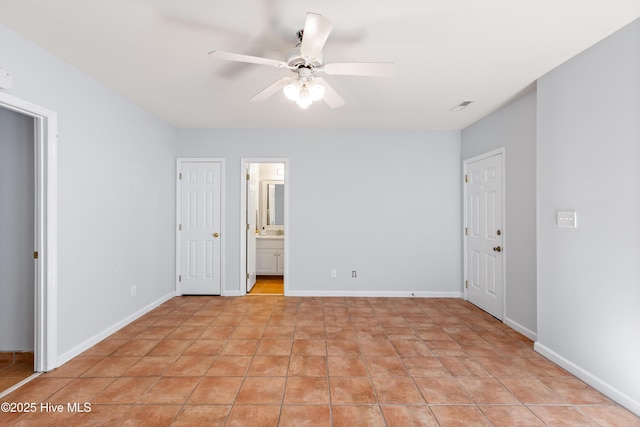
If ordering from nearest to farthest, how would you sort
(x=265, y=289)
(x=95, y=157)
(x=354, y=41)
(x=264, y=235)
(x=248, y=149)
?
(x=354, y=41)
(x=95, y=157)
(x=248, y=149)
(x=265, y=289)
(x=264, y=235)

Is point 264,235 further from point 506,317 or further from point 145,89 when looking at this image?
point 506,317

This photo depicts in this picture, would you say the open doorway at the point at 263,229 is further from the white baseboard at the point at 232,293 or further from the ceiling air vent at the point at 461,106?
the ceiling air vent at the point at 461,106

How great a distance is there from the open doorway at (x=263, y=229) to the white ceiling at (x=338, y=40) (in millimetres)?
1776

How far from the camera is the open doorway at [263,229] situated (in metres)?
4.63

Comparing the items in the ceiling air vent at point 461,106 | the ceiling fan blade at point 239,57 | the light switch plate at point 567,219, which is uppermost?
the ceiling air vent at point 461,106

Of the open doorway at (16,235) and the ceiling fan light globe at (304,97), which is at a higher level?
the ceiling fan light globe at (304,97)

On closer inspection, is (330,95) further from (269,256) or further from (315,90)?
(269,256)

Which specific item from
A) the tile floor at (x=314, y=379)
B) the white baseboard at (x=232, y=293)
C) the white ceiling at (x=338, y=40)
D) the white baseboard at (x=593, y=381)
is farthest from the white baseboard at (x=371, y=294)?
the white ceiling at (x=338, y=40)

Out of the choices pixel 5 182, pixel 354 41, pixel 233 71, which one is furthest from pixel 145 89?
pixel 354 41

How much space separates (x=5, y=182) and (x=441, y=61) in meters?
3.81

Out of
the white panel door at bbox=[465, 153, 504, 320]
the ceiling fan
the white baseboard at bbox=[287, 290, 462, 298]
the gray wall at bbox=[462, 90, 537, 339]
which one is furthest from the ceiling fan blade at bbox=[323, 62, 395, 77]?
the white baseboard at bbox=[287, 290, 462, 298]

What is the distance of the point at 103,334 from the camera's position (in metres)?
3.00

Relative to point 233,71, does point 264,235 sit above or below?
below

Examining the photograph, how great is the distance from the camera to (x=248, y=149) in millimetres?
4547
